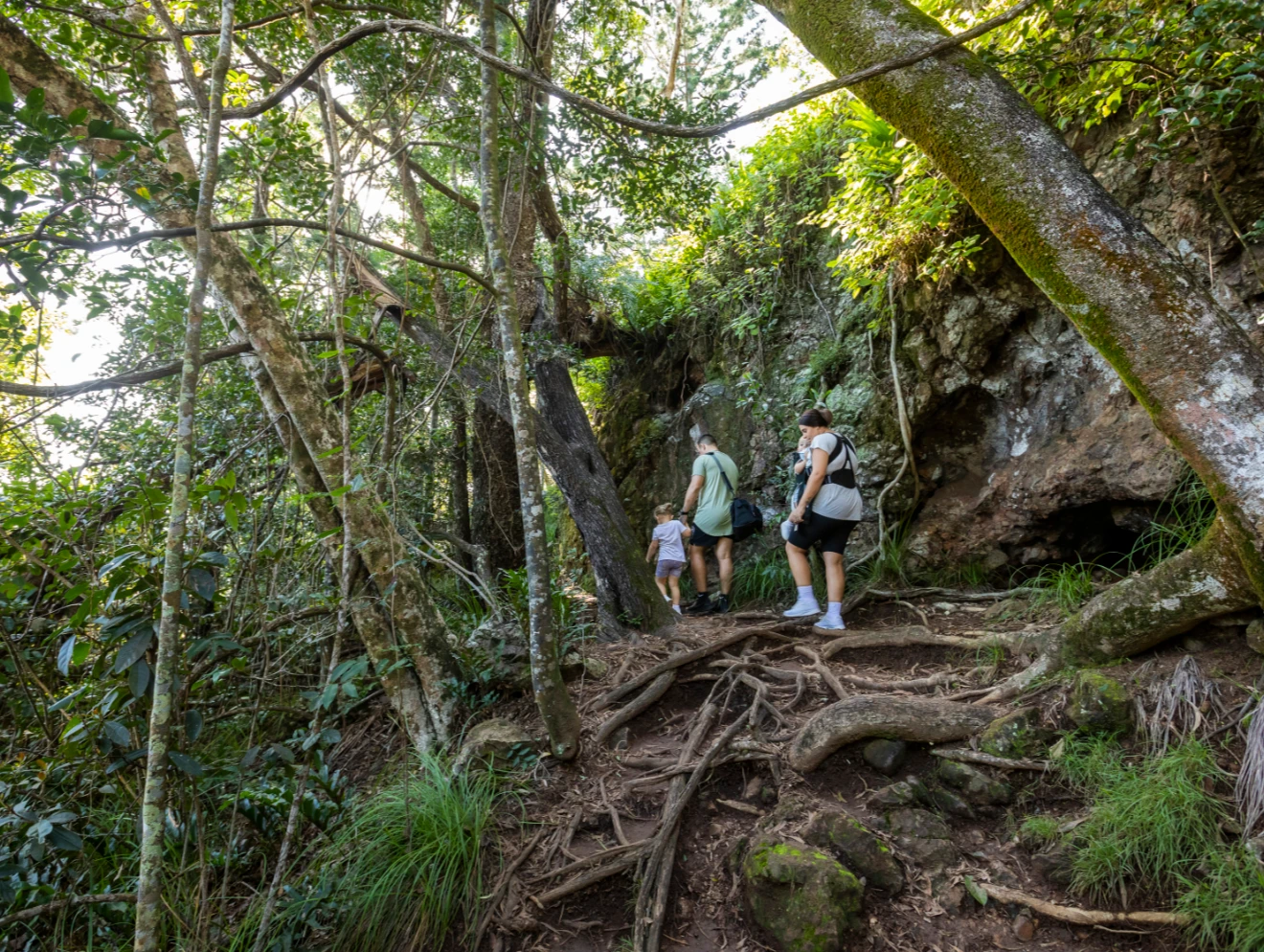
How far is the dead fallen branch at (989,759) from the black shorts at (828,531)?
2269 millimetres

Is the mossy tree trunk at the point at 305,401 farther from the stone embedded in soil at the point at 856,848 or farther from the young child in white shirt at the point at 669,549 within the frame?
the young child in white shirt at the point at 669,549

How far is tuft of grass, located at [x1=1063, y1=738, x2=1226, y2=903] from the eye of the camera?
7.49 feet

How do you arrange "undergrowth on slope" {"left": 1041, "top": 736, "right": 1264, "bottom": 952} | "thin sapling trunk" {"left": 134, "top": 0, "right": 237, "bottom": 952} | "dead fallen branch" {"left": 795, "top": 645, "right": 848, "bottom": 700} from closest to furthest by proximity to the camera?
"thin sapling trunk" {"left": 134, "top": 0, "right": 237, "bottom": 952}
"undergrowth on slope" {"left": 1041, "top": 736, "right": 1264, "bottom": 952}
"dead fallen branch" {"left": 795, "top": 645, "right": 848, "bottom": 700}

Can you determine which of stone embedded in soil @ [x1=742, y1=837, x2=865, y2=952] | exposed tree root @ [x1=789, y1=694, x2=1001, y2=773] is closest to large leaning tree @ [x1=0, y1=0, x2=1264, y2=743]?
exposed tree root @ [x1=789, y1=694, x2=1001, y2=773]

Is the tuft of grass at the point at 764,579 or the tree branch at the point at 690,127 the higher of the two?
the tree branch at the point at 690,127

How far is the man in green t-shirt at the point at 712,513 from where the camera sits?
21.4ft

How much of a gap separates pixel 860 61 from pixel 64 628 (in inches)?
183

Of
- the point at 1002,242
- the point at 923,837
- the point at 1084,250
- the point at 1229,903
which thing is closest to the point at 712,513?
the point at 1002,242

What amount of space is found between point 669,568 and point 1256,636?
4.50m

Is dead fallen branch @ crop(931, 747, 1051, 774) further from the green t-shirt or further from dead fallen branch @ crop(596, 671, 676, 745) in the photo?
the green t-shirt

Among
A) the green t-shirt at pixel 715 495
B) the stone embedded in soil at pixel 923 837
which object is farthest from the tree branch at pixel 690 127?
the green t-shirt at pixel 715 495

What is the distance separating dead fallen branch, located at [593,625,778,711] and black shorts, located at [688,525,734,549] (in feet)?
6.29

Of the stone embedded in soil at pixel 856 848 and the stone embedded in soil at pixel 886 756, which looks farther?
the stone embedded in soil at pixel 886 756

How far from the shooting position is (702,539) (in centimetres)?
671
